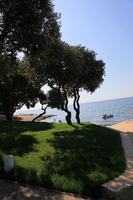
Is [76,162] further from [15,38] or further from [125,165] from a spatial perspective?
[15,38]

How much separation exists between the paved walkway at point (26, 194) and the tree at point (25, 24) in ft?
34.1

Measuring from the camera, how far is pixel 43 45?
13281 mm

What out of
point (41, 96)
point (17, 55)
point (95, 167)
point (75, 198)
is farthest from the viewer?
point (41, 96)

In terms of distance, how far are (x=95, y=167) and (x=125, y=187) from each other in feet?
5.82

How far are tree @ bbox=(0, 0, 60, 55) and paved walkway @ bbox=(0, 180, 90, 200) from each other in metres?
10.4

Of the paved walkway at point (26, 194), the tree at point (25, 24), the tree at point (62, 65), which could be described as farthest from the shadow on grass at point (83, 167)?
the tree at point (62, 65)

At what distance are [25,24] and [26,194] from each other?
1119cm

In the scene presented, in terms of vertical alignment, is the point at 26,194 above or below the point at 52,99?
below

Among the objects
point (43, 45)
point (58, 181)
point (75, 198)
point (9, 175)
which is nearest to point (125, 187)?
point (75, 198)

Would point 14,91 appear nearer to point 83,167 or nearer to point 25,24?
point 25,24

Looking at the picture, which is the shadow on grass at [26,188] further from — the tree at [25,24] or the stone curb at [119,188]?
the tree at [25,24]

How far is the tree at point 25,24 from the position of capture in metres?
11.8

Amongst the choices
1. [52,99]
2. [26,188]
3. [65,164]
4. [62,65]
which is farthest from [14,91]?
[26,188]

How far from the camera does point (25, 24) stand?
12.3 metres
